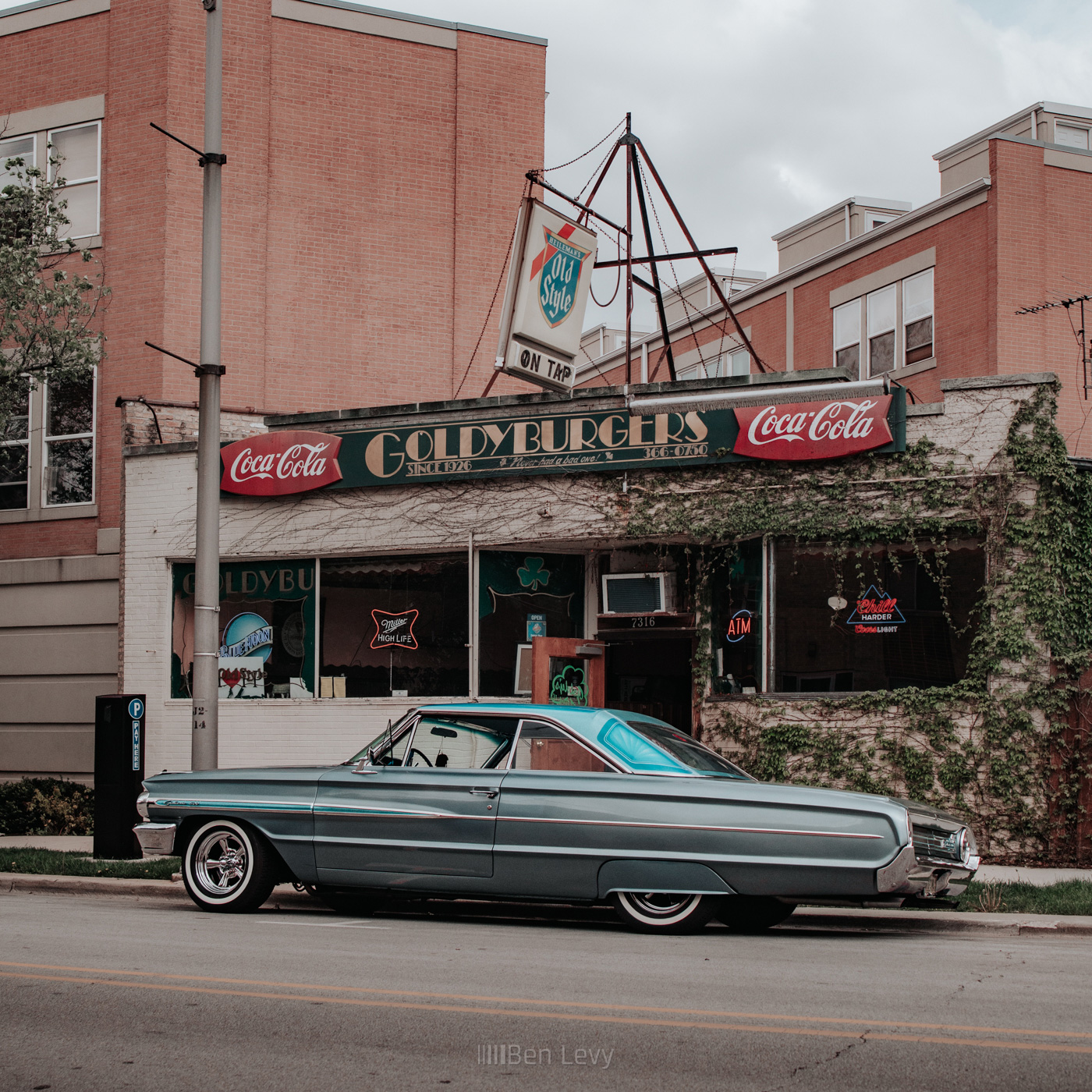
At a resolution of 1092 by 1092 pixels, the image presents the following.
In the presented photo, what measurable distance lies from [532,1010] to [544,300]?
35.0ft

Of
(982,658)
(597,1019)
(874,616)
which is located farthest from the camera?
(874,616)

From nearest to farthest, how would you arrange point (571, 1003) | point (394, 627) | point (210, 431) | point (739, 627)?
point (571, 1003) < point (210, 431) < point (739, 627) < point (394, 627)

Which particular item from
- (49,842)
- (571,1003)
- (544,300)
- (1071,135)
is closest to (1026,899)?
(571,1003)

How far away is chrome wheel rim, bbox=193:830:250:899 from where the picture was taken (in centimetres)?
906

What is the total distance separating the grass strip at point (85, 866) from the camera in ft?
37.0

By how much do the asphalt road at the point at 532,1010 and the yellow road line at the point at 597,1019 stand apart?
0.02 meters

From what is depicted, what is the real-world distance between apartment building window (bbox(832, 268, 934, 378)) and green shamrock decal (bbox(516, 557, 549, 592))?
36.7 ft

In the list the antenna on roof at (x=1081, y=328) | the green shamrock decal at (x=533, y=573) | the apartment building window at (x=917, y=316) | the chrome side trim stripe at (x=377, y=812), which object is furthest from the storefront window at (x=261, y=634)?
the apartment building window at (x=917, y=316)

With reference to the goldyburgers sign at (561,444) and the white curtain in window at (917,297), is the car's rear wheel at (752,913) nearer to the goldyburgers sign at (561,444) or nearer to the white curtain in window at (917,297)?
the goldyburgers sign at (561,444)

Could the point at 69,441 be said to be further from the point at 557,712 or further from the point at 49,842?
the point at 557,712

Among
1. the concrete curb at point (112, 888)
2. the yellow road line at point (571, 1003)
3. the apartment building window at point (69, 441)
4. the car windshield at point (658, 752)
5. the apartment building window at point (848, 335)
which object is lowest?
the concrete curb at point (112, 888)

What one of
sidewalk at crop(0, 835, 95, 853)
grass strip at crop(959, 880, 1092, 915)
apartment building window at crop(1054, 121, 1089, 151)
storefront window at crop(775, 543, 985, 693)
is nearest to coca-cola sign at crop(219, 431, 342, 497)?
sidewalk at crop(0, 835, 95, 853)

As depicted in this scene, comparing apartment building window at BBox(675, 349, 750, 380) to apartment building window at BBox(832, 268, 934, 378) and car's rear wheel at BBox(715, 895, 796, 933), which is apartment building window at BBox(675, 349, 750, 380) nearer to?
apartment building window at BBox(832, 268, 934, 378)

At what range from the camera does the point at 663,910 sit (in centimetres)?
820
